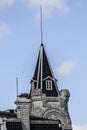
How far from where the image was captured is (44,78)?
9319 centimetres

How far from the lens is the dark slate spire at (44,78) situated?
9238 centimetres

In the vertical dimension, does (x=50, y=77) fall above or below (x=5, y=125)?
above

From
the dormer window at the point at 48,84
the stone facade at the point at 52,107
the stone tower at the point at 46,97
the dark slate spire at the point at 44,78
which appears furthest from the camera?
the dormer window at the point at 48,84

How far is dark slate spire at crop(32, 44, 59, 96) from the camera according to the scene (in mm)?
92375

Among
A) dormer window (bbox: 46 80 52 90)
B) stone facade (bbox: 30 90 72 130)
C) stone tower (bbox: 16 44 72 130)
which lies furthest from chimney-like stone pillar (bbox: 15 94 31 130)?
dormer window (bbox: 46 80 52 90)

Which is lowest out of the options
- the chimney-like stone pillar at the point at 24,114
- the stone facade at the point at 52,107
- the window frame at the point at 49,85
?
the chimney-like stone pillar at the point at 24,114

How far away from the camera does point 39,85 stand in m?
92.5

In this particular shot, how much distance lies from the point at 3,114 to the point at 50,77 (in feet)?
113

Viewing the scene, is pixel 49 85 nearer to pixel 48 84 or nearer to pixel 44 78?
pixel 48 84

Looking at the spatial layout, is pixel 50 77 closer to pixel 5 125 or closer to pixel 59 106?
A: pixel 59 106

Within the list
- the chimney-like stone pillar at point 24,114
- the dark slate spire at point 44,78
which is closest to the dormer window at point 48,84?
the dark slate spire at point 44,78

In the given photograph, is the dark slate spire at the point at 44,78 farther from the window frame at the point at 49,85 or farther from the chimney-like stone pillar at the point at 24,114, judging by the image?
the chimney-like stone pillar at the point at 24,114

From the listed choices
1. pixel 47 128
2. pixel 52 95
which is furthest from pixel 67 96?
pixel 47 128

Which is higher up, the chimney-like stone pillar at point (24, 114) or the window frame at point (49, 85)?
the window frame at point (49, 85)
